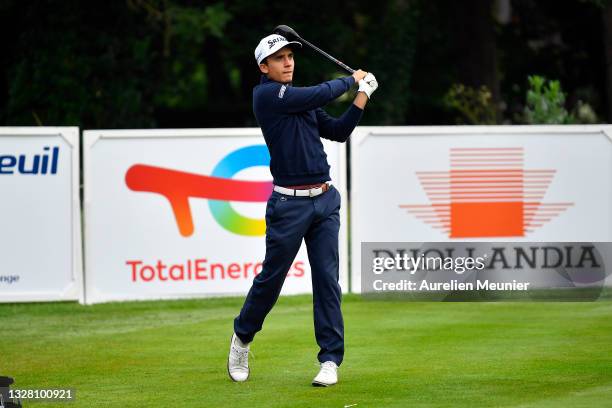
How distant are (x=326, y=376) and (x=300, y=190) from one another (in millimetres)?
1170

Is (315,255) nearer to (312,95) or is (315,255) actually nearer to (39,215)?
(312,95)

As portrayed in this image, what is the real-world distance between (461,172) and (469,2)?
57.2 feet

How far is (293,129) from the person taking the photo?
855 centimetres

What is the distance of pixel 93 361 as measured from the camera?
32.8 feet

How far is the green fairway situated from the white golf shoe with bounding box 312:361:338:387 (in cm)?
7

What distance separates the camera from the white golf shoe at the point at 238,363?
29.0 ft

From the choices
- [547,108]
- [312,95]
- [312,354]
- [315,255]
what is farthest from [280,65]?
[547,108]

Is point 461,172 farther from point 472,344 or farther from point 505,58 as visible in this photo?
point 505,58

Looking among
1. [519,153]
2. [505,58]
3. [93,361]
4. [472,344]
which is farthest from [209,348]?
[505,58]

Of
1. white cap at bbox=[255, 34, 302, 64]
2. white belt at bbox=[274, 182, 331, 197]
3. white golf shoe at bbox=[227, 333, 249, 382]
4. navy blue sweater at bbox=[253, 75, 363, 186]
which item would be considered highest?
white cap at bbox=[255, 34, 302, 64]

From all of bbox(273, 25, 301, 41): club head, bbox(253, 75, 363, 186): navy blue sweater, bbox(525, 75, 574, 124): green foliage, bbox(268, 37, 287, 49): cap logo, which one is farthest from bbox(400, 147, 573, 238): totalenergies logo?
bbox(268, 37, 287, 49): cap logo

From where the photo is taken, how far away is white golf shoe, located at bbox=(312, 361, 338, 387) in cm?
846

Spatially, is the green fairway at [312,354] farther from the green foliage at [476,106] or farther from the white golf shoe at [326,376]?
the green foliage at [476,106]

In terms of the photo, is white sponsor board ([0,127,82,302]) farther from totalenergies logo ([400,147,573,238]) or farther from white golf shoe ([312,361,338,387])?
white golf shoe ([312,361,338,387])
